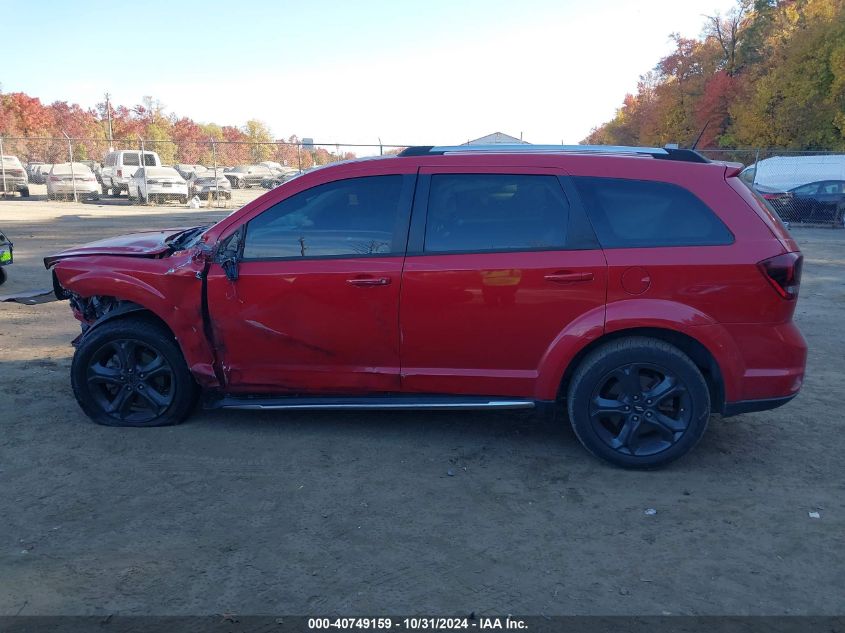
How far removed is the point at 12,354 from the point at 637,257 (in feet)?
18.3

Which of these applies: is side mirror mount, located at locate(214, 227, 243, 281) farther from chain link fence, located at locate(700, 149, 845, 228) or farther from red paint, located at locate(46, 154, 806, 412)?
chain link fence, located at locate(700, 149, 845, 228)

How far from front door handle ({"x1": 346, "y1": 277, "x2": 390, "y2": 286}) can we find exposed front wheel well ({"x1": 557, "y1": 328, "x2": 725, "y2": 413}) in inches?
48.2

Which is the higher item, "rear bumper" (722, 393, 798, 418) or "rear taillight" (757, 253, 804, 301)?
"rear taillight" (757, 253, 804, 301)

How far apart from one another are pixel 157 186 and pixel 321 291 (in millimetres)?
26270

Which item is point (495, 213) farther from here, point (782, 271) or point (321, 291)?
point (782, 271)

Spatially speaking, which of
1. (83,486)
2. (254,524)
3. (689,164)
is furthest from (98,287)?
(689,164)

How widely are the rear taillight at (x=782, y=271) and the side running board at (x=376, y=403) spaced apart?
1533 mm

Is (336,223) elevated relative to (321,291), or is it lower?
elevated

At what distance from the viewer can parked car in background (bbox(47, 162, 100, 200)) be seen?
29234 millimetres

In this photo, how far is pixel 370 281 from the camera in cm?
426

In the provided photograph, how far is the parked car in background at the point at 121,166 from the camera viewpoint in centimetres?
3094

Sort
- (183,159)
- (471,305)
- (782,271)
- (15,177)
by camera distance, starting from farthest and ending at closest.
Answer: (183,159) → (15,177) → (471,305) → (782,271)

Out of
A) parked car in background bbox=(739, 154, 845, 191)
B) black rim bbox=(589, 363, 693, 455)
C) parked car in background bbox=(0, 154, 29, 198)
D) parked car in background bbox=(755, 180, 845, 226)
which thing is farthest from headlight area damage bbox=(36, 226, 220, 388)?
parked car in background bbox=(0, 154, 29, 198)

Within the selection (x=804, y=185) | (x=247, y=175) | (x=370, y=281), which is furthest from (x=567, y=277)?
(x=247, y=175)
